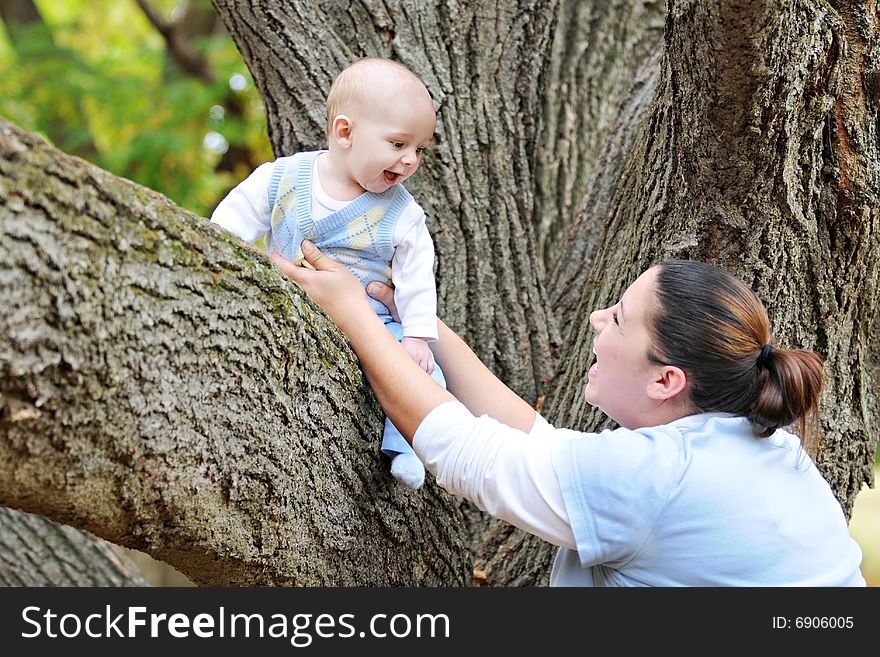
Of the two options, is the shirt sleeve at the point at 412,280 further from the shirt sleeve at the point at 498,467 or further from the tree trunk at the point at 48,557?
the tree trunk at the point at 48,557

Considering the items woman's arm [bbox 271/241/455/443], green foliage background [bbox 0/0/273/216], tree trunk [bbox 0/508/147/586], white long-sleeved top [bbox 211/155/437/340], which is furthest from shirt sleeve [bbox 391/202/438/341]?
green foliage background [bbox 0/0/273/216]

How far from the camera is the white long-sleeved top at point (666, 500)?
1907 millimetres

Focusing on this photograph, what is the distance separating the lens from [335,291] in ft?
7.39

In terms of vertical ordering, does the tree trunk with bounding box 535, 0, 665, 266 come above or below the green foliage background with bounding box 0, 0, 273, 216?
below

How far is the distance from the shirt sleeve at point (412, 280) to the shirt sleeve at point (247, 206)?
344 millimetres

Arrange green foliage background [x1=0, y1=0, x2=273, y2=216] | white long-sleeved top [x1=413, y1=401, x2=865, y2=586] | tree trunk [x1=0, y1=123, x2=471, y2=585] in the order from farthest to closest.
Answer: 1. green foliage background [x1=0, y1=0, x2=273, y2=216]
2. white long-sleeved top [x1=413, y1=401, x2=865, y2=586]
3. tree trunk [x1=0, y1=123, x2=471, y2=585]

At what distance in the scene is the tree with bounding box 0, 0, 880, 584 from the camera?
1540mm

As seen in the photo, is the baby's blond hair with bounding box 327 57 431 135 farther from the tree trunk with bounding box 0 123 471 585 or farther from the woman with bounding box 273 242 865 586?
the tree trunk with bounding box 0 123 471 585

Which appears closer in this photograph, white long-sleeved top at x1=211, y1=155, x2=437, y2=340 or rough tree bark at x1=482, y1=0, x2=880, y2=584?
rough tree bark at x1=482, y1=0, x2=880, y2=584

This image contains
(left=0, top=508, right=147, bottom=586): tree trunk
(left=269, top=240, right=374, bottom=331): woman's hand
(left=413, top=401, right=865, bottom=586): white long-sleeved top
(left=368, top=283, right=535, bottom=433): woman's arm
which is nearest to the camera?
(left=413, top=401, right=865, bottom=586): white long-sleeved top

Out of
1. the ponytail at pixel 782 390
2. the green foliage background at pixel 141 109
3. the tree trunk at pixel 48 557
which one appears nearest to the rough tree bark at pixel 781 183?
the ponytail at pixel 782 390

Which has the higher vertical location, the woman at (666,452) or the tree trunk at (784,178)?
the tree trunk at (784,178)

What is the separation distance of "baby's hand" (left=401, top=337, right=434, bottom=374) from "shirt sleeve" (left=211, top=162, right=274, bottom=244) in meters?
0.48
